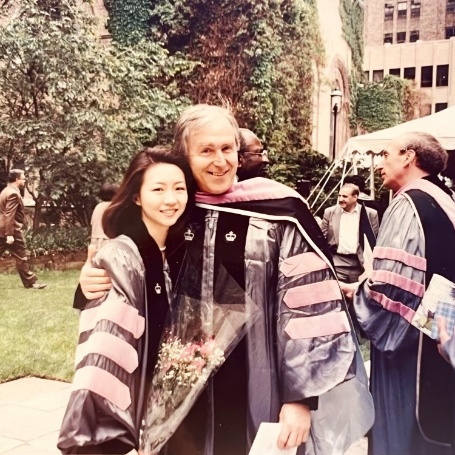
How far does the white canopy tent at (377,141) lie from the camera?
212cm

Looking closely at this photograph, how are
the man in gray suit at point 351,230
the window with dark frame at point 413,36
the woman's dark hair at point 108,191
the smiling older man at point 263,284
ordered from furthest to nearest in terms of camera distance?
the window with dark frame at point 413,36 < the man in gray suit at point 351,230 < the woman's dark hair at point 108,191 < the smiling older man at point 263,284

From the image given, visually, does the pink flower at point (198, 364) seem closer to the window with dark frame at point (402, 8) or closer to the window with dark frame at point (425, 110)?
the window with dark frame at point (425, 110)

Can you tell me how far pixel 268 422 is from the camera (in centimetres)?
190

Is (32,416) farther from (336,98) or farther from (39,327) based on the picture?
(336,98)

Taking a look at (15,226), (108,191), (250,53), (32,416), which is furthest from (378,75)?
(32,416)

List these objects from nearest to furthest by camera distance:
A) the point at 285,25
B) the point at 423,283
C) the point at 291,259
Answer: the point at 291,259, the point at 423,283, the point at 285,25

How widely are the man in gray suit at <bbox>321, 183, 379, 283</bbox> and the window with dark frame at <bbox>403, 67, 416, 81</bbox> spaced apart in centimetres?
45

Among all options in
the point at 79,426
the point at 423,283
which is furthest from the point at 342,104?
the point at 79,426

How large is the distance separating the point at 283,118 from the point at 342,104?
23 cm

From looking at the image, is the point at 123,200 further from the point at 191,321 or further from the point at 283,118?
the point at 283,118

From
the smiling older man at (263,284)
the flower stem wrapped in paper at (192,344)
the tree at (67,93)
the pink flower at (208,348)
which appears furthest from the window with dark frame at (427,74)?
the pink flower at (208,348)

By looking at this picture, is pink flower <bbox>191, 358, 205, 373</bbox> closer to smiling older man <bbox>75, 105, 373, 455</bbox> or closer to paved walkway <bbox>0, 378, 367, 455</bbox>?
smiling older man <bbox>75, 105, 373, 455</bbox>

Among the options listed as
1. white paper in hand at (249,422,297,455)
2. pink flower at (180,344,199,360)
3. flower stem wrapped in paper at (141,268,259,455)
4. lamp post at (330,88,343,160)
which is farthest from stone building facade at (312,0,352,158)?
white paper in hand at (249,422,297,455)

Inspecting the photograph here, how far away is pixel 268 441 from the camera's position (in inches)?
74.1
